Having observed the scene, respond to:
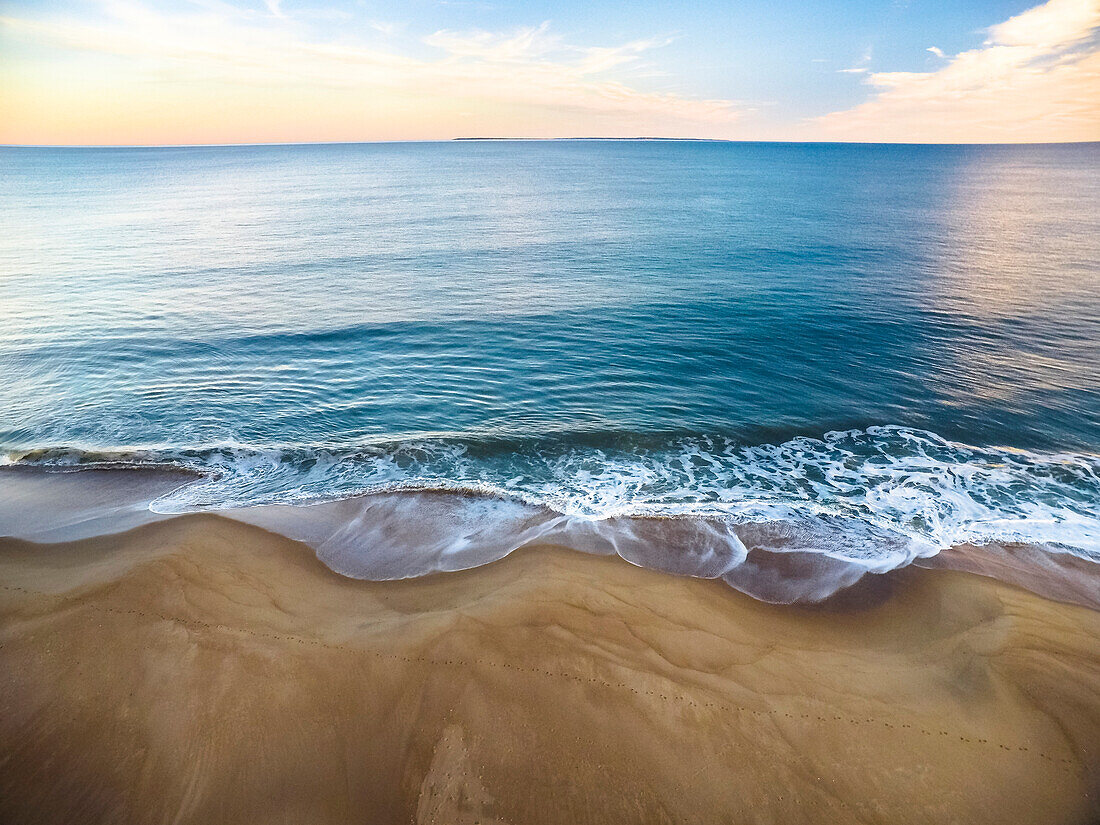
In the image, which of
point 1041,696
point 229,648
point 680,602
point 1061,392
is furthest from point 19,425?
point 1061,392

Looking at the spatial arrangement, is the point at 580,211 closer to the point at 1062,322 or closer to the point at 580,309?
the point at 580,309

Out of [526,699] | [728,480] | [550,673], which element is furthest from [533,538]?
[728,480]

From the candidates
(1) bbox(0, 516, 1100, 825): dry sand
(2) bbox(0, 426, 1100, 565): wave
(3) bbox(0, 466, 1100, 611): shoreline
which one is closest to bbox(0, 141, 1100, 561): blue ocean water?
(2) bbox(0, 426, 1100, 565): wave

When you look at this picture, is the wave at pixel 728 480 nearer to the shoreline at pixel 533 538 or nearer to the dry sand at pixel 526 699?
the shoreline at pixel 533 538

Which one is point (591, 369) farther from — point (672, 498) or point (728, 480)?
point (672, 498)

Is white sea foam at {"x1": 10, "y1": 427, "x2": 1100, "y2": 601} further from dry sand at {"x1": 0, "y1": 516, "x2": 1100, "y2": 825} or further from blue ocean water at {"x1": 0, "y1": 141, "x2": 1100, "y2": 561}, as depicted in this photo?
dry sand at {"x1": 0, "y1": 516, "x2": 1100, "y2": 825}
